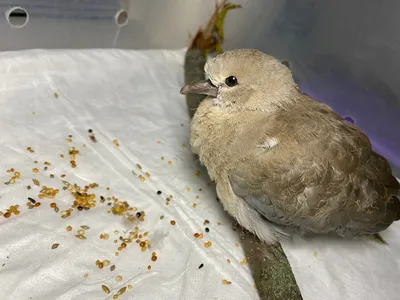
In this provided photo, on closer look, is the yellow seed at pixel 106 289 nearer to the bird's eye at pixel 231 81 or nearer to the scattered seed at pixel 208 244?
the scattered seed at pixel 208 244

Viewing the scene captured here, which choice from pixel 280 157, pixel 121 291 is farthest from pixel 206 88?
pixel 121 291

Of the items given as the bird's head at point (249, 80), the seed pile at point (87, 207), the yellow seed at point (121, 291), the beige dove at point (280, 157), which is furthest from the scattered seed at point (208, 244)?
the bird's head at point (249, 80)

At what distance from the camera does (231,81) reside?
1.19 m

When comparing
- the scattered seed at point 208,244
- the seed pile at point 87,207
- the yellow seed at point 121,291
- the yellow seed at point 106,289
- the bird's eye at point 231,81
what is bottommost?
the seed pile at point 87,207

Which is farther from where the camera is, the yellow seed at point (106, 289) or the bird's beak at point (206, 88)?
the bird's beak at point (206, 88)

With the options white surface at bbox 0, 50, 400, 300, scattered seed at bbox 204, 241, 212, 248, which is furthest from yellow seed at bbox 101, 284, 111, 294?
scattered seed at bbox 204, 241, 212, 248

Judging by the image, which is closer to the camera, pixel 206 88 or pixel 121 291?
pixel 121 291

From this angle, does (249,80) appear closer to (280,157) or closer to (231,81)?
(231,81)

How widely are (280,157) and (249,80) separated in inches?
8.8

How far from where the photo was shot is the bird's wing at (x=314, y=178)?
112 cm

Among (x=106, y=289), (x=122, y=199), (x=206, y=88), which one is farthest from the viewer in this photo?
(x=122, y=199)

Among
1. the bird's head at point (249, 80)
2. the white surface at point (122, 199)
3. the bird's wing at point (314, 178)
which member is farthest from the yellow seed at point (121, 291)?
the bird's head at point (249, 80)

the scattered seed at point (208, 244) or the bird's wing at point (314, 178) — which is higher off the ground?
the bird's wing at point (314, 178)

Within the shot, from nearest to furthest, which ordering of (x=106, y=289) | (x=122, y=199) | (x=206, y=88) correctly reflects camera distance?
(x=106, y=289) < (x=206, y=88) < (x=122, y=199)
